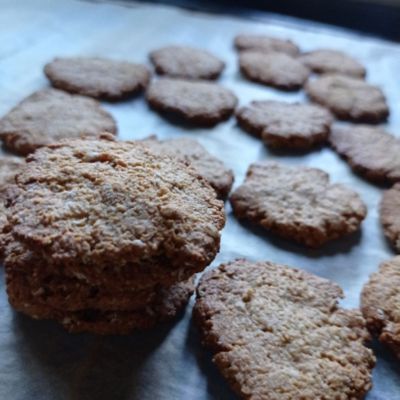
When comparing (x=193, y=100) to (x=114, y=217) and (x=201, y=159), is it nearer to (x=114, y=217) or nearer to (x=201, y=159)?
(x=201, y=159)

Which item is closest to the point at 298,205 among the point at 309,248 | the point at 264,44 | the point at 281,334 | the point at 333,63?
the point at 309,248

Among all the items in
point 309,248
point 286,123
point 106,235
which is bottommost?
point 309,248

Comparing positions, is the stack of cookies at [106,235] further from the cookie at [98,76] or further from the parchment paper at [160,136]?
the cookie at [98,76]

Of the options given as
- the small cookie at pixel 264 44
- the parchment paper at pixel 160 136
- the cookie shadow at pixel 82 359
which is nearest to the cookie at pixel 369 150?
the parchment paper at pixel 160 136

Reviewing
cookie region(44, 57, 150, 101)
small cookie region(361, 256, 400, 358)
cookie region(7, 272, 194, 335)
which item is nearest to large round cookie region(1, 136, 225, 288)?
cookie region(7, 272, 194, 335)

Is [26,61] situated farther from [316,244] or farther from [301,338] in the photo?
[301,338]
